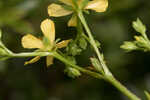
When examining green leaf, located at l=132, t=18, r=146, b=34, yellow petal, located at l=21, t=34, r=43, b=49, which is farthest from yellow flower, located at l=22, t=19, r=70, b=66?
green leaf, located at l=132, t=18, r=146, b=34

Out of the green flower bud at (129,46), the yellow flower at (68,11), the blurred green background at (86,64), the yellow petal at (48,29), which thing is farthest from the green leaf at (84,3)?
the blurred green background at (86,64)

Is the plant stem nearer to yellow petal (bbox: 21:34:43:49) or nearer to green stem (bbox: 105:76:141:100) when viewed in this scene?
green stem (bbox: 105:76:141:100)

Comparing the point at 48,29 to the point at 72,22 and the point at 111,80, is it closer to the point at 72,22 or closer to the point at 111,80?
the point at 72,22

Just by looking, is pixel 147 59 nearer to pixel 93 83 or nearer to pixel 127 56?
pixel 127 56

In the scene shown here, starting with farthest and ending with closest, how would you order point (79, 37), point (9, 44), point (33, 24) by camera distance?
point (33, 24), point (9, 44), point (79, 37)

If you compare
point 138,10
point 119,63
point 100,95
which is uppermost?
point 138,10

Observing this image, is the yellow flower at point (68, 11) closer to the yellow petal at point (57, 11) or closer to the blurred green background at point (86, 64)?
the yellow petal at point (57, 11)

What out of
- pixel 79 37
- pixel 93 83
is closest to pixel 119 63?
pixel 93 83
